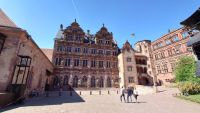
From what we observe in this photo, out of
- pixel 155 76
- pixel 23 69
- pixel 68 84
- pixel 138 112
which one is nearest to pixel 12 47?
pixel 23 69

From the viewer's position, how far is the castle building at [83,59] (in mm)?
32094

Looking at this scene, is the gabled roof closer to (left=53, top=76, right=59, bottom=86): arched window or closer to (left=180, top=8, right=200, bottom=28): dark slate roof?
(left=180, top=8, right=200, bottom=28): dark slate roof

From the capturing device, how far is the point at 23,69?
568 inches

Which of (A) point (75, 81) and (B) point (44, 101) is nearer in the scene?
(B) point (44, 101)

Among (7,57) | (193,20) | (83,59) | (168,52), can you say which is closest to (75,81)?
(83,59)

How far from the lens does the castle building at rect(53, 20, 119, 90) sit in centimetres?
3209

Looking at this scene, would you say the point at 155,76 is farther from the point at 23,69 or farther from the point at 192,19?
the point at 23,69

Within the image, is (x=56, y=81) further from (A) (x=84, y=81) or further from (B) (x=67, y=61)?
(A) (x=84, y=81)

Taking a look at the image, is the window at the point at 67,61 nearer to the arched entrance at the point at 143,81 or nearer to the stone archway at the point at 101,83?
the stone archway at the point at 101,83

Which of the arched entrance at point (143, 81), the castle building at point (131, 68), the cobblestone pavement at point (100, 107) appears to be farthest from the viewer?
the arched entrance at point (143, 81)

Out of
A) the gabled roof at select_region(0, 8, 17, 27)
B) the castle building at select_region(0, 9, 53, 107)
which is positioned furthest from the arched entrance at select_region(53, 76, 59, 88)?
the gabled roof at select_region(0, 8, 17, 27)

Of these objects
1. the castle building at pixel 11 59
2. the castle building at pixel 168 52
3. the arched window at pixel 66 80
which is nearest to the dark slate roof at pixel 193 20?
the castle building at pixel 11 59

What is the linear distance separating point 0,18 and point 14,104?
9458 mm

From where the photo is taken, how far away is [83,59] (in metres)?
34.4
